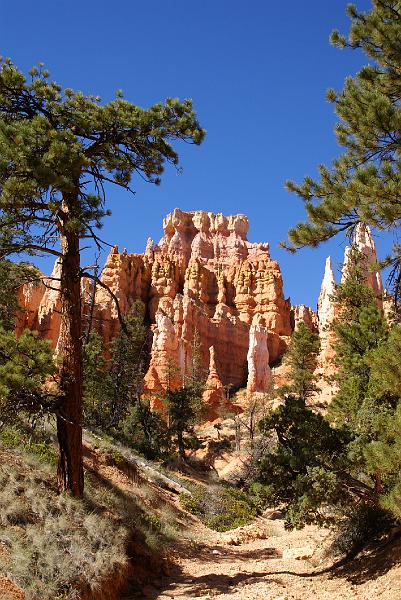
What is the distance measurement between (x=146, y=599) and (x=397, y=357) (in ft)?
19.0

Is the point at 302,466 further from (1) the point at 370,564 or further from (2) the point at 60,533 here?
(2) the point at 60,533

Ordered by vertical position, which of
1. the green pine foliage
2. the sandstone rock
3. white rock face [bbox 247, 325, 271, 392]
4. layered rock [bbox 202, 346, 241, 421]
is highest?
the sandstone rock

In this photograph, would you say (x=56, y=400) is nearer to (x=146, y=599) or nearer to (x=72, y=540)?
(x=72, y=540)

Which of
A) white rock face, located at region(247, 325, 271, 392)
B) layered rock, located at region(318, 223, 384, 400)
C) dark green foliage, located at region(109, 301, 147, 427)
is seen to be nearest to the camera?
dark green foliage, located at region(109, 301, 147, 427)

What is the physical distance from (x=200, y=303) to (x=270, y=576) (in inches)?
2470

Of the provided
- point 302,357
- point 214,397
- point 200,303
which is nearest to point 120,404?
point 302,357

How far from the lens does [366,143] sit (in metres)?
9.37

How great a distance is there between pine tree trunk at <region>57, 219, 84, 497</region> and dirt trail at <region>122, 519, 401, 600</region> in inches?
91.9

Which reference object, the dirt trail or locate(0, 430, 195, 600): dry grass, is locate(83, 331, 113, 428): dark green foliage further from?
the dirt trail

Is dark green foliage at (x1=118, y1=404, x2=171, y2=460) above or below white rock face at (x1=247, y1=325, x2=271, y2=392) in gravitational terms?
below

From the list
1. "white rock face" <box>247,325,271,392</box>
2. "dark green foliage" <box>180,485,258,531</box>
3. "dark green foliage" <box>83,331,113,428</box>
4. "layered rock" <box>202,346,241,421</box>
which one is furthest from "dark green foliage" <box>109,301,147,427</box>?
"white rock face" <box>247,325,271,392</box>

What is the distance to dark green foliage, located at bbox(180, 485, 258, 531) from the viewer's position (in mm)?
18406

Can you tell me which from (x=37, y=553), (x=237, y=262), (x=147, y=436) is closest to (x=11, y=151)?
(x=37, y=553)

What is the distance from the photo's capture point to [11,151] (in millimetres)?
8398
